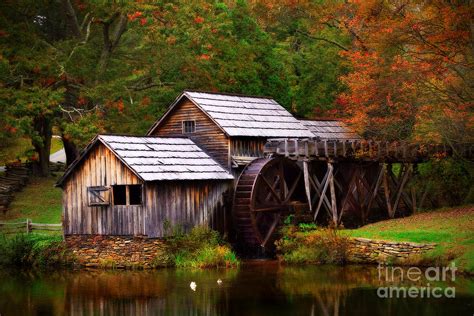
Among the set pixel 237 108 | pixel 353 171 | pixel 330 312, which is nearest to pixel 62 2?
pixel 237 108

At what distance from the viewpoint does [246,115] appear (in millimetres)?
35906

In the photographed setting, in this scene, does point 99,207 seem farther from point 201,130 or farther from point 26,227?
point 201,130

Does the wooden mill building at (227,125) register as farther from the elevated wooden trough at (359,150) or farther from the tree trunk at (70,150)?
the tree trunk at (70,150)

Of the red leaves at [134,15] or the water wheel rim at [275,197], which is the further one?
the red leaves at [134,15]

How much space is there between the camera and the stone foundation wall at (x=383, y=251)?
91.4 feet

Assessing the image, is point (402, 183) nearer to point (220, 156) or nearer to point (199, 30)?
point (220, 156)

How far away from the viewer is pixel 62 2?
148ft

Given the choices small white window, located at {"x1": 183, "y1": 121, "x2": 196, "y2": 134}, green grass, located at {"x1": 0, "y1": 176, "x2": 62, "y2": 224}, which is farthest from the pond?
green grass, located at {"x1": 0, "y1": 176, "x2": 62, "y2": 224}

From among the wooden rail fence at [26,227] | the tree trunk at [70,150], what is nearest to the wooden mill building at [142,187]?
the wooden rail fence at [26,227]

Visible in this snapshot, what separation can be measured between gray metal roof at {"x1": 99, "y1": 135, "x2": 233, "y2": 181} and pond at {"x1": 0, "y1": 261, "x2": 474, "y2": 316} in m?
3.60

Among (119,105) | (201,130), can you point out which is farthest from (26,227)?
(119,105)

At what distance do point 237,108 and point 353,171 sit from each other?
5.90 m

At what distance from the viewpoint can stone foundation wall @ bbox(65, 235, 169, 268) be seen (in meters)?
30.7

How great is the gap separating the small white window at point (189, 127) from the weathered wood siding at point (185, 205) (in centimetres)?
307
